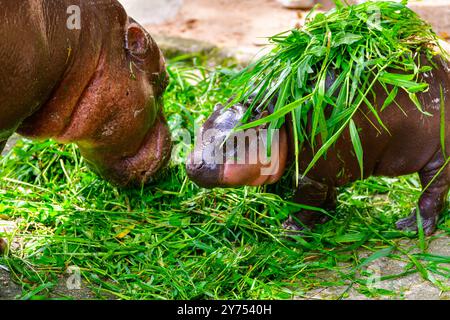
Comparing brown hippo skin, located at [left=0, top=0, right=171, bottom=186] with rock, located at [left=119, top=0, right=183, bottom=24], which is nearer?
brown hippo skin, located at [left=0, top=0, right=171, bottom=186]

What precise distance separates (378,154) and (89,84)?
4.72 feet

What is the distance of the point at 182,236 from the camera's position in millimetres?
3990

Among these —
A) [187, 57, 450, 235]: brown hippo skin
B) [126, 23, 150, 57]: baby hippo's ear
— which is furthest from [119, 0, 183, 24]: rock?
[187, 57, 450, 235]: brown hippo skin

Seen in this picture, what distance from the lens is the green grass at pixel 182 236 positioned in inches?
140

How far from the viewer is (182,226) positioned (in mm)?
4047

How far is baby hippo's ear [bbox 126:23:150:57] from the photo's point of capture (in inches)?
151

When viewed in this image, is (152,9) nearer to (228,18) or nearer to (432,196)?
(228,18)


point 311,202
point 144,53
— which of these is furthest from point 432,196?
point 144,53

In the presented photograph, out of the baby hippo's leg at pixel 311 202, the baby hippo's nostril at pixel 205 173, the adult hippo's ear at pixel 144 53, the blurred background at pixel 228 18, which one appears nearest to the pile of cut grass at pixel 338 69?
the baby hippo's leg at pixel 311 202

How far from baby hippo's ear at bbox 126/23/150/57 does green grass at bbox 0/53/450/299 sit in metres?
0.84

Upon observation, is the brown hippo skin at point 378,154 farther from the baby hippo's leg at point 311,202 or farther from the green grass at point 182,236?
the green grass at point 182,236

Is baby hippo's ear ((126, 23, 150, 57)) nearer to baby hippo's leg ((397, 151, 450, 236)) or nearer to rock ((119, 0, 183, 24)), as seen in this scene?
baby hippo's leg ((397, 151, 450, 236))
